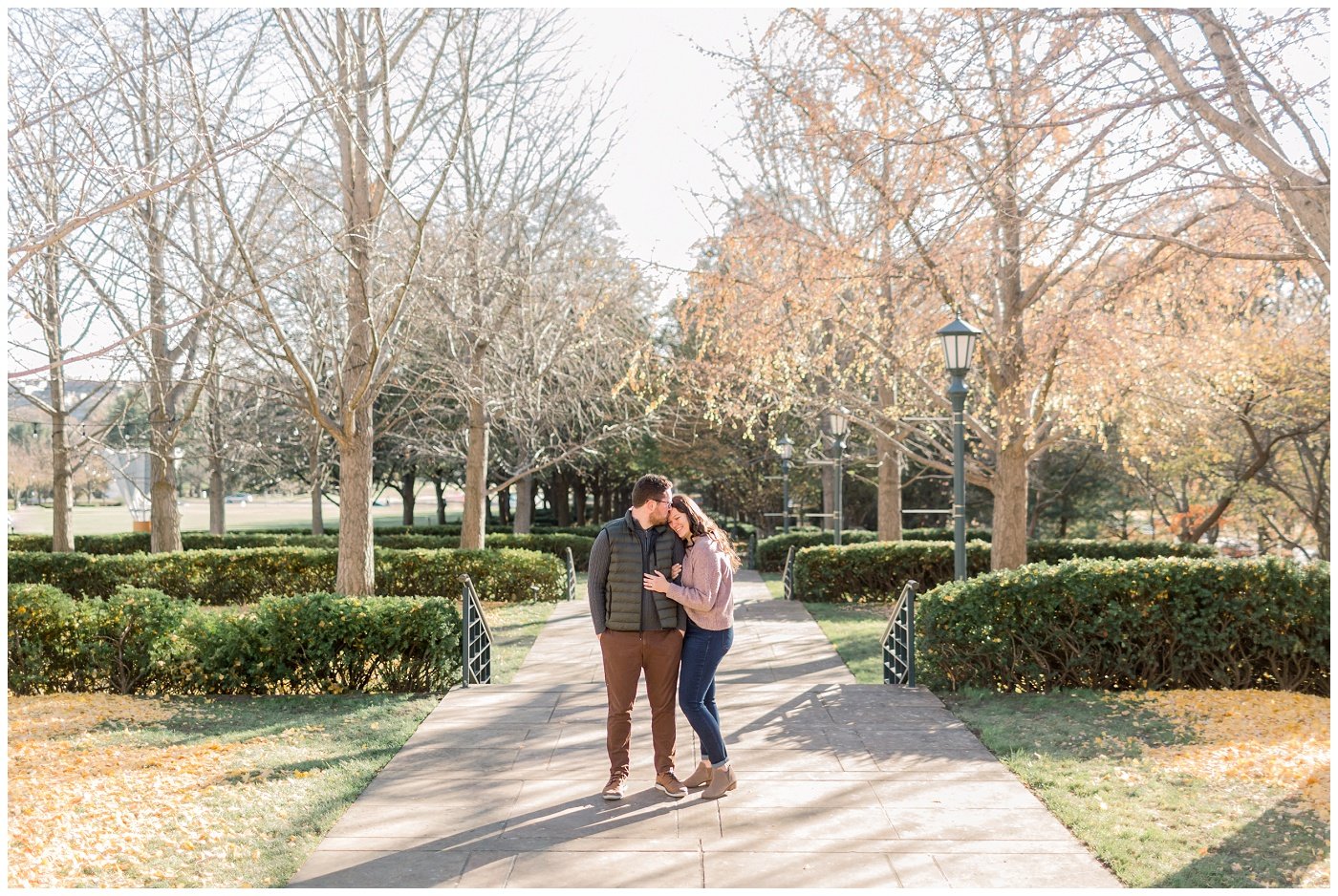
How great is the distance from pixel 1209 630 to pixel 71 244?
1307cm

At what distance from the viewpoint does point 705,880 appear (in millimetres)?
4438

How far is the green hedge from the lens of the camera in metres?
8.34

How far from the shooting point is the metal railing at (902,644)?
8.74 m

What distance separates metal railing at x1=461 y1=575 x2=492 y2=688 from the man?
3081 mm

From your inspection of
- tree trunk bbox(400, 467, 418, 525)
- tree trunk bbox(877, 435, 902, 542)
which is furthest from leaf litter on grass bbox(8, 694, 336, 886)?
tree trunk bbox(400, 467, 418, 525)

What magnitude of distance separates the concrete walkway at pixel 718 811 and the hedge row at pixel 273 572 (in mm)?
8275

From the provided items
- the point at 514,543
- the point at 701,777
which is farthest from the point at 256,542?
the point at 701,777

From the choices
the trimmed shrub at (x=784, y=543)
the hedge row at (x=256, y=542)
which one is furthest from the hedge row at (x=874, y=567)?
the hedge row at (x=256, y=542)

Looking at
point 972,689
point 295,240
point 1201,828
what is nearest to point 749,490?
point 295,240

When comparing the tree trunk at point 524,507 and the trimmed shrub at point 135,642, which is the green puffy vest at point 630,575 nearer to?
the trimmed shrub at point 135,642

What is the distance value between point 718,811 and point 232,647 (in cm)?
486

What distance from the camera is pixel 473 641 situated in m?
9.28

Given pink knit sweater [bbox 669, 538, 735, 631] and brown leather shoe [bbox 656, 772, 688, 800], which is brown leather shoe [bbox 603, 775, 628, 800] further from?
pink knit sweater [bbox 669, 538, 735, 631]

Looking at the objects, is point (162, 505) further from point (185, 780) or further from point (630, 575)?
point (630, 575)
